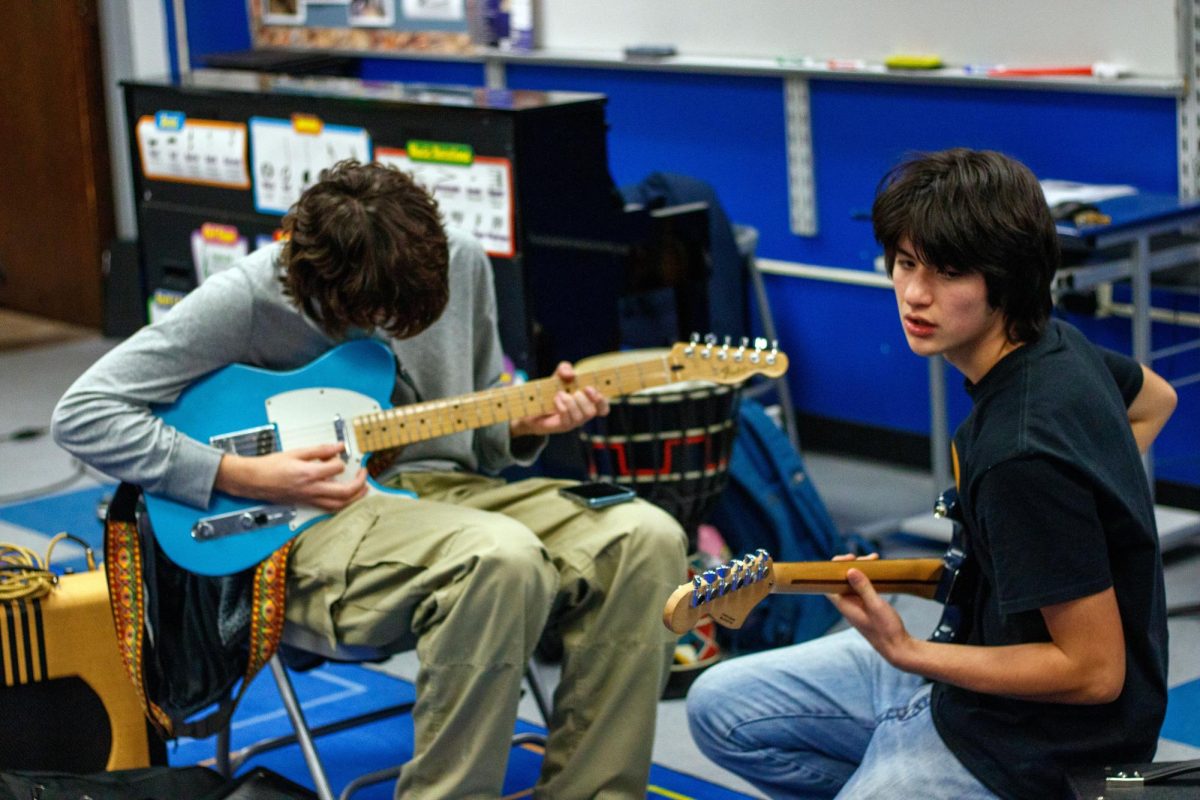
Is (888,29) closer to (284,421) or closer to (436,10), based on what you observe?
(436,10)

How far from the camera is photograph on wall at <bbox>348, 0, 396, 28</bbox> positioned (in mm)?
6305

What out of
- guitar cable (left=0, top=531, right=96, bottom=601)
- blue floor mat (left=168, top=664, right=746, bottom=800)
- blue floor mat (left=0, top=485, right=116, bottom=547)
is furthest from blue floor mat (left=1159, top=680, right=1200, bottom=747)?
blue floor mat (left=0, top=485, right=116, bottom=547)

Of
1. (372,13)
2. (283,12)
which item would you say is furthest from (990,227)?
(283,12)

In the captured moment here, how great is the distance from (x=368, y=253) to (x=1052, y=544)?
3.65ft

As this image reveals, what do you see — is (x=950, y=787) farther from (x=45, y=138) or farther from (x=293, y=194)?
(x=45, y=138)

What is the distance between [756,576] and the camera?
1928 mm

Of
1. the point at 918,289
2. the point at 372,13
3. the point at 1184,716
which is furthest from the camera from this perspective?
the point at 372,13

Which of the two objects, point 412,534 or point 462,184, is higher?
point 462,184

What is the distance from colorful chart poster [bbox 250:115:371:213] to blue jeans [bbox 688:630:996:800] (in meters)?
2.05

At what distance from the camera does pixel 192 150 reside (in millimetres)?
4266

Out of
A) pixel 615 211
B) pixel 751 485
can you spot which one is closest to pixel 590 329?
pixel 615 211

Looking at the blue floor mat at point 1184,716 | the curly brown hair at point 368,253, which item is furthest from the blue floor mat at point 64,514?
the blue floor mat at point 1184,716

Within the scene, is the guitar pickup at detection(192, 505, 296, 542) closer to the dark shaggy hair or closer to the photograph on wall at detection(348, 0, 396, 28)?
the dark shaggy hair

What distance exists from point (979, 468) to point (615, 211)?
201cm
